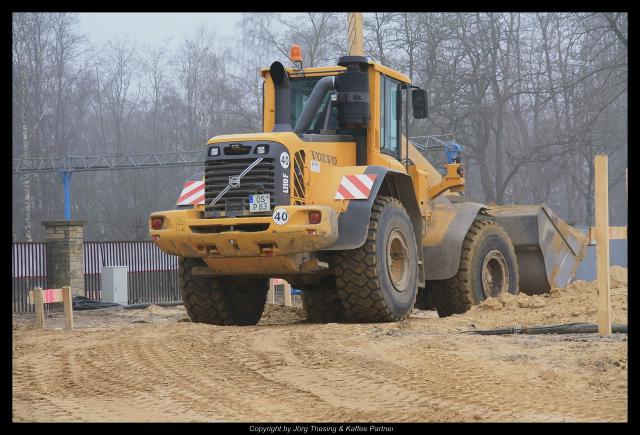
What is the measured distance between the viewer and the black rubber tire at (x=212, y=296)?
39.4 feet

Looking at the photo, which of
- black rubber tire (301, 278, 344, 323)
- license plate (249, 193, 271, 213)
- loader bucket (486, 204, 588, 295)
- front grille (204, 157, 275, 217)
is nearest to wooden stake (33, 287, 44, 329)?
black rubber tire (301, 278, 344, 323)

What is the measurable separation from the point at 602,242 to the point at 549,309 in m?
2.71

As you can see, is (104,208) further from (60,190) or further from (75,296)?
(75,296)

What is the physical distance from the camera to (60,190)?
2250 inches

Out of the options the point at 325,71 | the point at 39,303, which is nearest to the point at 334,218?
the point at 325,71

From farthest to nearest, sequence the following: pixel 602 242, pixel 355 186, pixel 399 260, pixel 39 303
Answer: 1. pixel 39 303
2. pixel 399 260
3. pixel 355 186
4. pixel 602 242

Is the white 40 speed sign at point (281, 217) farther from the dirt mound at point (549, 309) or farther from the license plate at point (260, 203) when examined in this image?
the dirt mound at point (549, 309)

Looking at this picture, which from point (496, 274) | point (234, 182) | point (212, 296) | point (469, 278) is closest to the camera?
point (234, 182)

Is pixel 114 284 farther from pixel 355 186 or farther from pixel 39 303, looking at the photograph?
pixel 355 186

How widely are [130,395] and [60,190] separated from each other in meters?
51.6

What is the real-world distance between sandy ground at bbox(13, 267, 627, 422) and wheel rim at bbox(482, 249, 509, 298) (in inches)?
127

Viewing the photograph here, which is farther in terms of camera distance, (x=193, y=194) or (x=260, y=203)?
(x=193, y=194)

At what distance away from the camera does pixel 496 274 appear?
47.3 ft
